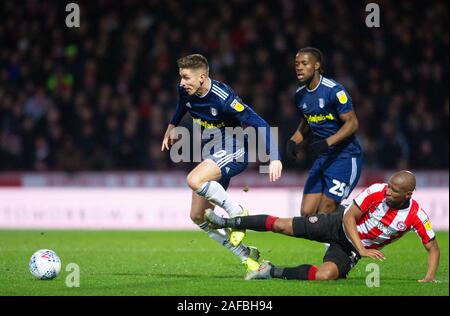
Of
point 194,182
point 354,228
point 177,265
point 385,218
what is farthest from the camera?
point 177,265

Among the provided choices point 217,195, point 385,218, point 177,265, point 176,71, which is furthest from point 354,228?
point 176,71

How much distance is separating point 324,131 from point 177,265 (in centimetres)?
216

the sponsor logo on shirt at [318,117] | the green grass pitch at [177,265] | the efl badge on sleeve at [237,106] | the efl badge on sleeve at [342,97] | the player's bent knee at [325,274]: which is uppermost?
the efl badge on sleeve at [342,97]

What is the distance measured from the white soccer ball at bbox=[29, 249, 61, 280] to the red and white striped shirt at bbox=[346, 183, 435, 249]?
111 inches

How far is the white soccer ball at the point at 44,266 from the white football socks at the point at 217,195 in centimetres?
149

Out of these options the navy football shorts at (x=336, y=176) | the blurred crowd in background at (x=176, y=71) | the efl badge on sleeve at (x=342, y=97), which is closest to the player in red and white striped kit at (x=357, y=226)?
the navy football shorts at (x=336, y=176)

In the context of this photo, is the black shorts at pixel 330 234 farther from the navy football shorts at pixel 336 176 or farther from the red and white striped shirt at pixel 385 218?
the navy football shorts at pixel 336 176

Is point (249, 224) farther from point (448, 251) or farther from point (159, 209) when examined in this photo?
point (159, 209)

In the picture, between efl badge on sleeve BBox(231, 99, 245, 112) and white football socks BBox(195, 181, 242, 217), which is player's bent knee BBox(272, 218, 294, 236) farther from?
efl badge on sleeve BBox(231, 99, 245, 112)

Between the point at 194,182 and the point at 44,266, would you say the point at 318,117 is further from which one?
the point at 44,266

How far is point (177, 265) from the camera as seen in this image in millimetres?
9875

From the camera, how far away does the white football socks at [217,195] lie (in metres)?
8.57

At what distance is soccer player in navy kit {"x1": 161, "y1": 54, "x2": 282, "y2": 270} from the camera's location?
28.2 feet

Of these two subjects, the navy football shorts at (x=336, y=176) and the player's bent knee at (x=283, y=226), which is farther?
the navy football shorts at (x=336, y=176)
